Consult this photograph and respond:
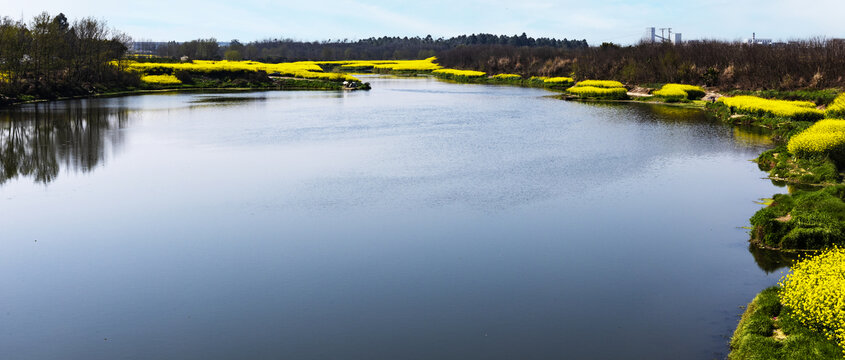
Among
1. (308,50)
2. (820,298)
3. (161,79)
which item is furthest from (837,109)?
(308,50)

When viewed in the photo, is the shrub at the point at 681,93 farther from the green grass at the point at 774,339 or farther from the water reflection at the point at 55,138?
the green grass at the point at 774,339

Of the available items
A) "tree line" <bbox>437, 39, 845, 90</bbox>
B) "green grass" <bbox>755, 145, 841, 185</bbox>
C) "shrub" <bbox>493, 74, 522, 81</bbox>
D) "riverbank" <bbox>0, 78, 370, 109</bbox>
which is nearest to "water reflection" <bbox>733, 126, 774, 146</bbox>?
"green grass" <bbox>755, 145, 841, 185</bbox>

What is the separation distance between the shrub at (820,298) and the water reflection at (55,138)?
1938 centimetres

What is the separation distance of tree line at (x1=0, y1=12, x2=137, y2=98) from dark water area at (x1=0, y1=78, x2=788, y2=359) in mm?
20245

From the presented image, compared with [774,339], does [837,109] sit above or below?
above

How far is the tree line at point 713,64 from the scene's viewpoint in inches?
1827

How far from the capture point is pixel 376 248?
13.8 meters

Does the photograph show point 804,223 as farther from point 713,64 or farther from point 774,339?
point 713,64

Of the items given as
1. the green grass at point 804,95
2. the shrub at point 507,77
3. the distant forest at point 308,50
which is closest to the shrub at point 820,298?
the green grass at point 804,95

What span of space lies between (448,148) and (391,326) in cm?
1659

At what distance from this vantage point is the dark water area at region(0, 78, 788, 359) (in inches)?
392

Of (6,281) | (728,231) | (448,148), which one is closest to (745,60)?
(448,148)

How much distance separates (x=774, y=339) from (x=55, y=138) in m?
28.5

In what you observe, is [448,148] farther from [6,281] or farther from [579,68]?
[579,68]
